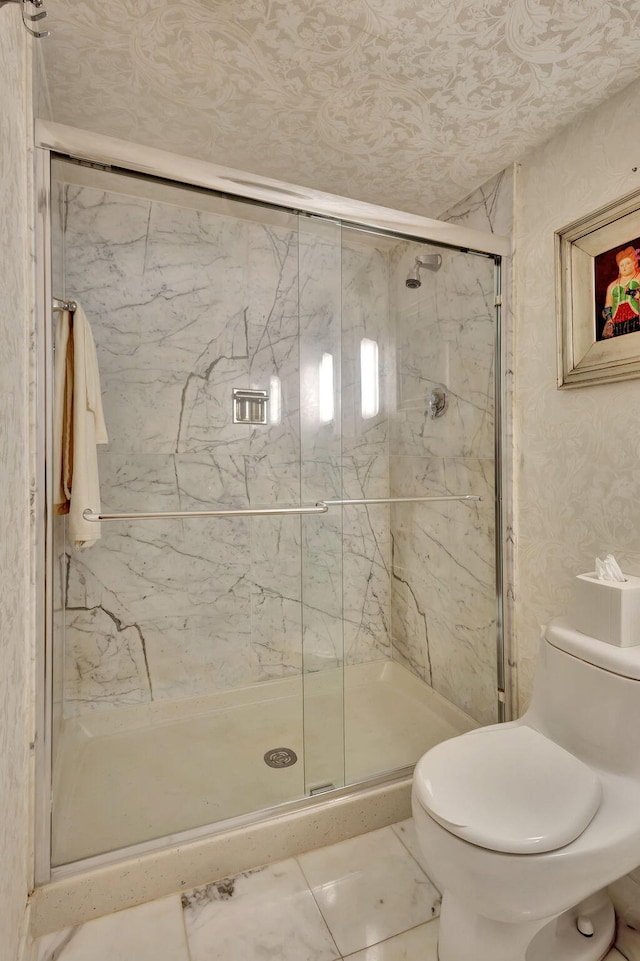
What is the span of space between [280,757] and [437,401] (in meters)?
1.38

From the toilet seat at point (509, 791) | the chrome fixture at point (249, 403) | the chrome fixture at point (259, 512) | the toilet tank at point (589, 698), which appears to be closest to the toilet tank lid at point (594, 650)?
the toilet tank at point (589, 698)

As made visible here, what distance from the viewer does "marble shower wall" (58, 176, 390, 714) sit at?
1.77 meters

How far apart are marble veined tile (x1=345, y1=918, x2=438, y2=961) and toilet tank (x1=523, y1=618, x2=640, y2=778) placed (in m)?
0.57

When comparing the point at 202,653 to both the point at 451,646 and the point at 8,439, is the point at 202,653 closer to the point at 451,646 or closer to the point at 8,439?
the point at 451,646

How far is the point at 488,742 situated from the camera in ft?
4.11

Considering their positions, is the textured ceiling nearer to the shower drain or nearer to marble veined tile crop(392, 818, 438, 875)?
the shower drain

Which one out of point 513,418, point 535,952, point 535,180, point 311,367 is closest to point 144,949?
point 535,952

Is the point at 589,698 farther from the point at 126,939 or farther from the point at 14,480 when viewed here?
the point at 14,480

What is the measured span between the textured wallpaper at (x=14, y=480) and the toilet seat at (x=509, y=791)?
33.3 inches

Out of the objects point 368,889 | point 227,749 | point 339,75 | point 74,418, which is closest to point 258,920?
point 368,889

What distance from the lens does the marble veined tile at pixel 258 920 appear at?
116cm

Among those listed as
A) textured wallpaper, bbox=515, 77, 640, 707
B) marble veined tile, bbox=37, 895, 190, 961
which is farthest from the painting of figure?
marble veined tile, bbox=37, 895, 190, 961

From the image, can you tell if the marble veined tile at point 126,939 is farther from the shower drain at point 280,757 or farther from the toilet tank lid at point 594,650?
the toilet tank lid at point 594,650

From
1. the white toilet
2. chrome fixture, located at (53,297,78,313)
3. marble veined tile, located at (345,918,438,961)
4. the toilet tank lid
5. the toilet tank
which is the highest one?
chrome fixture, located at (53,297,78,313)
